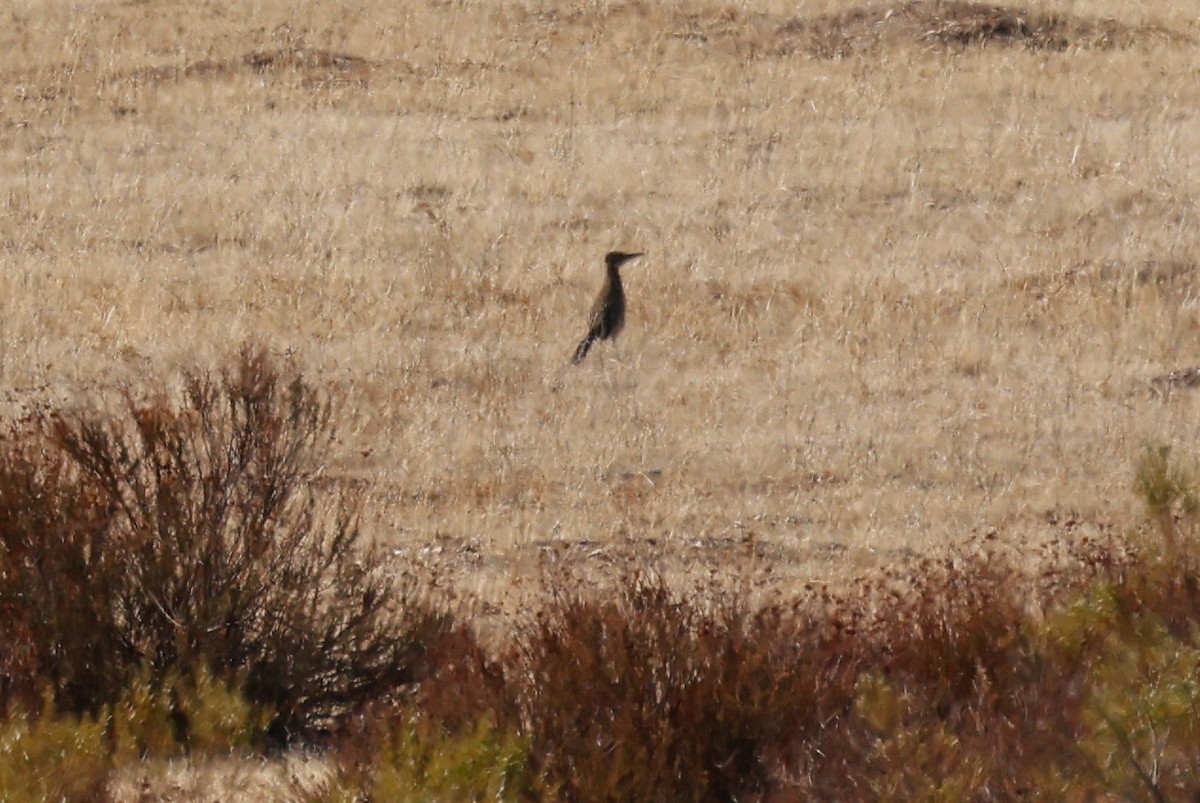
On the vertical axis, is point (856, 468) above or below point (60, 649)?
below

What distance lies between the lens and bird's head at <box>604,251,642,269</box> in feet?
49.4

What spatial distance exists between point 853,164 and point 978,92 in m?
2.32

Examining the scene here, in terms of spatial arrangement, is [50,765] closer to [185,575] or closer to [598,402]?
[185,575]

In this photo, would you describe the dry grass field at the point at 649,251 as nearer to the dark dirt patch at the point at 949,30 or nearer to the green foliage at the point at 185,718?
the dark dirt patch at the point at 949,30

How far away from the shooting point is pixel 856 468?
12164mm

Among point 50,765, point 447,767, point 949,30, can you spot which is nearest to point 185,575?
point 50,765

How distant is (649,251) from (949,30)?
6.53 meters

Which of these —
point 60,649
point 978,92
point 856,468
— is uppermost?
point 978,92

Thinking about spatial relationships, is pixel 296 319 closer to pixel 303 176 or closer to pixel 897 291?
pixel 303 176

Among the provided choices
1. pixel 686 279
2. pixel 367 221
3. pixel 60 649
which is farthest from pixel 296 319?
pixel 60 649

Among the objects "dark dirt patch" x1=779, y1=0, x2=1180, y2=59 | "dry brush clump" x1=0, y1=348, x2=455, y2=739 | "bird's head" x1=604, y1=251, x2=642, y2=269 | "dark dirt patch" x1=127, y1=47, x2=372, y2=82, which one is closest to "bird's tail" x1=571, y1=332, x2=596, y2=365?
"bird's head" x1=604, y1=251, x2=642, y2=269

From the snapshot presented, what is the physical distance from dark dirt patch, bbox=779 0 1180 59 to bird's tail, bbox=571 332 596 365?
290 inches

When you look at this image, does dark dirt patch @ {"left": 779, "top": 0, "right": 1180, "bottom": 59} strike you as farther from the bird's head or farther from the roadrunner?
the roadrunner

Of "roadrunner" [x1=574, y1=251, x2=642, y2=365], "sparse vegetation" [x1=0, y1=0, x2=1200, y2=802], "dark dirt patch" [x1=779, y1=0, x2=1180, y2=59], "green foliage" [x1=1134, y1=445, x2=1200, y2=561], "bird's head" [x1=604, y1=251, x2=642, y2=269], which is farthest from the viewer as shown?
"dark dirt patch" [x1=779, y1=0, x2=1180, y2=59]
